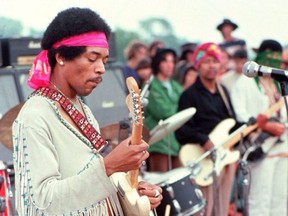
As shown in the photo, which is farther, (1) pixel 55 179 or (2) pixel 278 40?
(2) pixel 278 40

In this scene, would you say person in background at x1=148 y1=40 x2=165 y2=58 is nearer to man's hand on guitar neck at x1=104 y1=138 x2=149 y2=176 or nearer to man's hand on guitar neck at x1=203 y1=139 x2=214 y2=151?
man's hand on guitar neck at x1=203 y1=139 x2=214 y2=151

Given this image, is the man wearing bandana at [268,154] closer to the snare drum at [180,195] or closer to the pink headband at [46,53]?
the snare drum at [180,195]

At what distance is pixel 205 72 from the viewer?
777 cm

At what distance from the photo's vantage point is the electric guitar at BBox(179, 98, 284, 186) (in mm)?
7402

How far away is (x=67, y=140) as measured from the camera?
3.20 meters

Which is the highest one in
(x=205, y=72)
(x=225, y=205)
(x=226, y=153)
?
(x=205, y=72)

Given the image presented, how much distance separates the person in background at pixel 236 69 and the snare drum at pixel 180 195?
3351 mm

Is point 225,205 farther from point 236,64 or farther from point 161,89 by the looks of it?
point 236,64

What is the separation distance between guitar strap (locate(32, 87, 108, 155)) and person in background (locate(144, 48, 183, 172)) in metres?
4.98

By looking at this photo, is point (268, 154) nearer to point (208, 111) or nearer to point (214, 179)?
point (208, 111)

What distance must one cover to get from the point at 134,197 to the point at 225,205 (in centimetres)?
461

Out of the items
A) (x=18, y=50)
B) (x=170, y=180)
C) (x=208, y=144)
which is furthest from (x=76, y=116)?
(x=208, y=144)

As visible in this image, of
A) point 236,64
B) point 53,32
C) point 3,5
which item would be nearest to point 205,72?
point 236,64

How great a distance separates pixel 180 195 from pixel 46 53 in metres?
3.00
